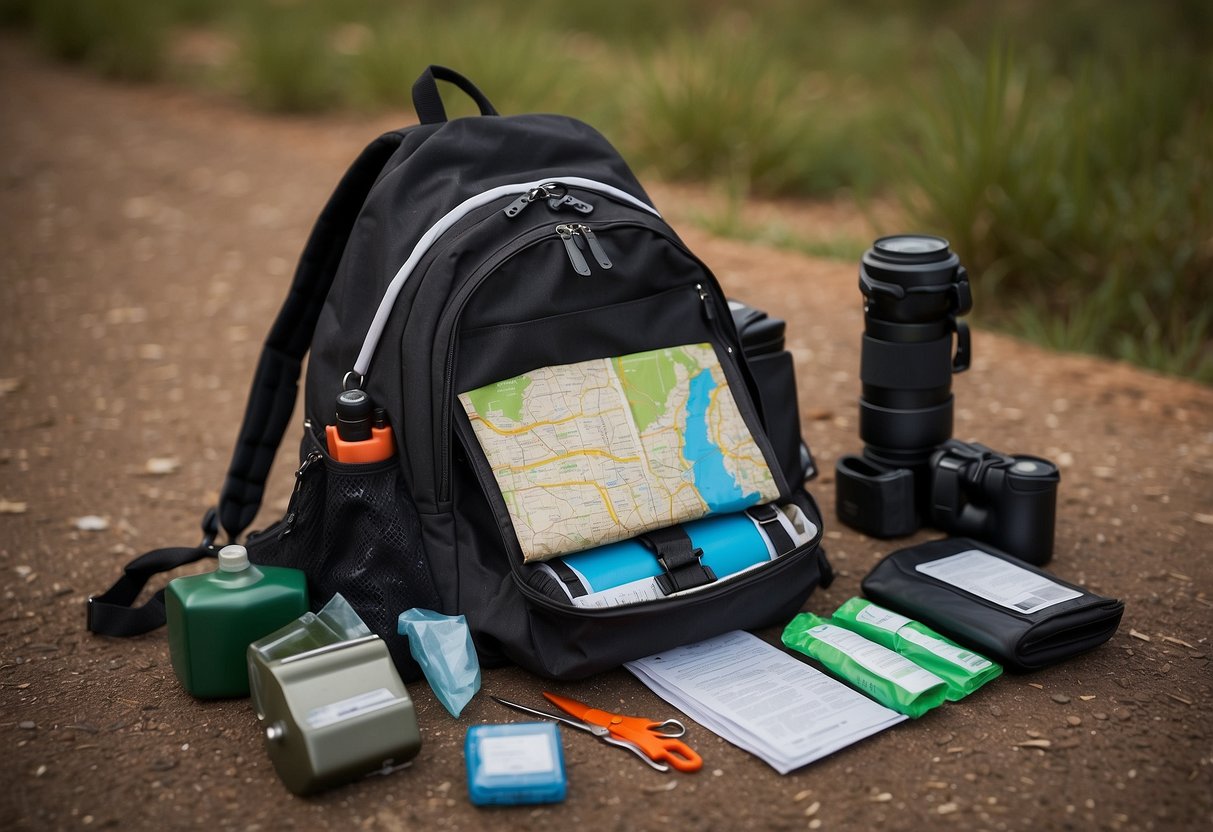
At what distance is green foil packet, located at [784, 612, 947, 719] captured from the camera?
7.71 ft

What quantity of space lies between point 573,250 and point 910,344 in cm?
102

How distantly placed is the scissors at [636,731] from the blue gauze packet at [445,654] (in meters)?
0.09

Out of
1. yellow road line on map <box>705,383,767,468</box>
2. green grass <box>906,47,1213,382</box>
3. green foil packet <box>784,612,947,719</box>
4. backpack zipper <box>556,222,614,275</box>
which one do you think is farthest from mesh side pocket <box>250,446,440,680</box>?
green grass <box>906,47,1213,382</box>

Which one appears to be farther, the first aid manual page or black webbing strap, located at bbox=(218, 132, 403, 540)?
black webbing strap, located at bbox=(218, 132, 403, 540)

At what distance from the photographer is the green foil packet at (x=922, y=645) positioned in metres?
2.41

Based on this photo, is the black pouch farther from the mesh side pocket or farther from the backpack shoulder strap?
the backpack shoulder strap

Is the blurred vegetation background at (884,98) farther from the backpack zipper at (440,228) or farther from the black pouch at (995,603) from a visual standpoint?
the backpack zipper at (440,228)

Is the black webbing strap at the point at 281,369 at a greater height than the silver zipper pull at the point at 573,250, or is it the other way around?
the silver zipper pull at the point at 573,250

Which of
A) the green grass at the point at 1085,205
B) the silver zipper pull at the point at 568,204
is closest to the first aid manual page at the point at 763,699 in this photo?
the silver zipper pull at the point at 568,204

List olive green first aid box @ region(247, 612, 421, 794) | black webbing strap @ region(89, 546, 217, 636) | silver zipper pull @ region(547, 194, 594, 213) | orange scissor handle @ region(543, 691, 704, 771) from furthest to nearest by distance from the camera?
black webbing strap @ region(89, 546, 217, 636) → silver zipper pull @ region(547, 194, 594, 213) → orange scissor handle @ region(543, 691, 704, 771) → olive green first aid box @ region(247, 612, 421, 794)

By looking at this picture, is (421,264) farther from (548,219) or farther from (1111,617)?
(1111,617)

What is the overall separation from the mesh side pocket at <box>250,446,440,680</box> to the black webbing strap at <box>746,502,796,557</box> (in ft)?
2.52

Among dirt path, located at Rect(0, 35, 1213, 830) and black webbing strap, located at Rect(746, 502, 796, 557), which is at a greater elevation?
black webbing strap, located at Rect(746, 502, 796, 557)

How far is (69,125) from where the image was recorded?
7.75 meters
